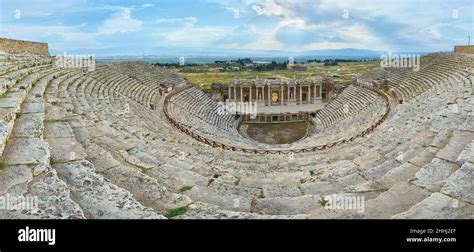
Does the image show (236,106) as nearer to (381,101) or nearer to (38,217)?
(381,101)

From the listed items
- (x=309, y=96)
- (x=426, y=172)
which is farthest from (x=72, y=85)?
(x=309, y=96)

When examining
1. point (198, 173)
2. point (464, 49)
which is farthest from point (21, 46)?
point (464, 49)

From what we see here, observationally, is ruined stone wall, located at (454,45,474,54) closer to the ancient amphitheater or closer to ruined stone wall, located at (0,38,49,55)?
the ancient amphitheater

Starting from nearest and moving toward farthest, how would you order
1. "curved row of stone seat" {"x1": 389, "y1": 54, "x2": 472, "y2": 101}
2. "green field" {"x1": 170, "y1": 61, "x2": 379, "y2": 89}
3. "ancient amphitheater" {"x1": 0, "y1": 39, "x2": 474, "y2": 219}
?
1. "ancient amphitheater" {"x1": 0, "y1": 39, "x2": 474, "y2": 219}
2. "curved row of stone seat" {"x1": 389, "y1": 54, "x2": 472, "y2": 101}
3. "green field" {"x1": 170, "y1": 61, "x2": 379, "y2": 89}

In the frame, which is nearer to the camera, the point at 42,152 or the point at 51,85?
the point at 42,152

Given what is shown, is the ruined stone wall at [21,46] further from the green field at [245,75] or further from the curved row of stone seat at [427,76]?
the curved row of stone seat at [427,76]

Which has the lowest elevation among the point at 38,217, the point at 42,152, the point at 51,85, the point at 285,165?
the point at 285,165

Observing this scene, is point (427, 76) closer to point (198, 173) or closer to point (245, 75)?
point (198, 173)

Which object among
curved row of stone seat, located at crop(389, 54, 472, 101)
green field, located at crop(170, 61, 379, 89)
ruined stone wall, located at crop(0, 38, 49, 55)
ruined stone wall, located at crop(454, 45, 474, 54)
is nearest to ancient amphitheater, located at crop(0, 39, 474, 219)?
curved row of stone seat, located at crop(389, 54, 472, 101)
